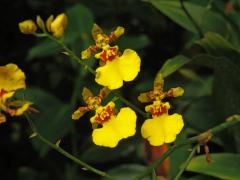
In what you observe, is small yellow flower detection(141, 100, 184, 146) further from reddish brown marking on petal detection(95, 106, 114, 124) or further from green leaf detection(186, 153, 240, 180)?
green leaf detection(186, 153, 240, 180)

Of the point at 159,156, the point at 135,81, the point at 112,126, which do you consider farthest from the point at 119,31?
the point at 135,81

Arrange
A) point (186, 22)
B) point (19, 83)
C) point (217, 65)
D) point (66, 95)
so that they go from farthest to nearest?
point (66, 95), point (186, 22), point (217, 65), point (19, 83)

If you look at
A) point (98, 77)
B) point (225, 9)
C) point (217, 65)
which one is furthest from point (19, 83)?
point (225, 9)

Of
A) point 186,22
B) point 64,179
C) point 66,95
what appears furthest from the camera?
point 66,95

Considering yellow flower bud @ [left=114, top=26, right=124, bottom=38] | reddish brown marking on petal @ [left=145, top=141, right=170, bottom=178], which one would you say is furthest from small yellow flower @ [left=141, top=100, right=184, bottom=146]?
reddish brown marking on petal @ [left=145, top=141, right=170, bottom=178]

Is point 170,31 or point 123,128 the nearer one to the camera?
point 123,128

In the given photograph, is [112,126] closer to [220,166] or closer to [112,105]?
[112,105]

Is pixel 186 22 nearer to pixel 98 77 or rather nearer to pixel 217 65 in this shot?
pixel 217 65

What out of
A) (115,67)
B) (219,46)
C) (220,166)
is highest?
(115,67)
